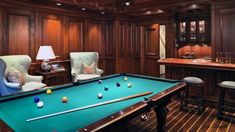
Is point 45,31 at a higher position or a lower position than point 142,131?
higher

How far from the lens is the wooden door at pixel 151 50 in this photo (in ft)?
24.6

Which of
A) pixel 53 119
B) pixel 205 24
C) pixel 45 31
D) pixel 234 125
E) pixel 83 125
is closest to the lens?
pixel 83 125

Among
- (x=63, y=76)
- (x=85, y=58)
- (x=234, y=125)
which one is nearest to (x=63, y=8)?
(x=85, y=58)

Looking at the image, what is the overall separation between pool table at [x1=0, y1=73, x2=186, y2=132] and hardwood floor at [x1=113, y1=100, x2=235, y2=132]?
62 centimetres

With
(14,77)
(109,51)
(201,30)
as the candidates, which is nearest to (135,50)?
(109,51)

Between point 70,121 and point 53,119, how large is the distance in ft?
0.58

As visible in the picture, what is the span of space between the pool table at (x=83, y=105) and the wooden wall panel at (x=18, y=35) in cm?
254

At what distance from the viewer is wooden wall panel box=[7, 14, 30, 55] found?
4.62m

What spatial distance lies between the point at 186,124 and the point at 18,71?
148 inches

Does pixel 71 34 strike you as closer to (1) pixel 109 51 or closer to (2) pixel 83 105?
(1) pixel 109 51

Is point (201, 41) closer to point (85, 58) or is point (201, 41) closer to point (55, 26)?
point (85, 58)

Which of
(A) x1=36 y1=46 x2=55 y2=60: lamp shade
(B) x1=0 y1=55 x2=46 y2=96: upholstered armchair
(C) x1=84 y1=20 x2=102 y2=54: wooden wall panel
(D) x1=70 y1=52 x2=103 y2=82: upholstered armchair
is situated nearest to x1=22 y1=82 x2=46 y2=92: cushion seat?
(B) x1=0 y1=55 x2=46 y2=96: upholstered armchair

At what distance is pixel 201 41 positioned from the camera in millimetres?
6355

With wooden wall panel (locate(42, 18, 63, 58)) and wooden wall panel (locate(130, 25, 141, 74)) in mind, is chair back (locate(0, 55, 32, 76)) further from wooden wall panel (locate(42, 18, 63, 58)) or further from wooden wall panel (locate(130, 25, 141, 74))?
wooden wall panel (locate(130, 25, 141, 74))
